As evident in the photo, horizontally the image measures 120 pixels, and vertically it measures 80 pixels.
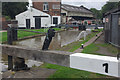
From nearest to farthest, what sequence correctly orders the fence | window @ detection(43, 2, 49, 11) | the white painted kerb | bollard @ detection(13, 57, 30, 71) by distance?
the white painted kerb < bollard @ detection(13, 57, 30, 71) < the fence < window @ detection(43, 2, 49, 11)

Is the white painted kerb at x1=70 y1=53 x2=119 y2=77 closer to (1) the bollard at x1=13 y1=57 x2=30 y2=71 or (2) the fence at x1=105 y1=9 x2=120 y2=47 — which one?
(1) the bollard at x1=13 y1=57 x2=30 y2=71

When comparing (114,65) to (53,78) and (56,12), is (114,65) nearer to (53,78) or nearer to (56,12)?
(53,78)

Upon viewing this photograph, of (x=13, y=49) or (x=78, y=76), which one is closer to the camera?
(x=78, y=76)

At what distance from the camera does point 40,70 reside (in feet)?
18.4

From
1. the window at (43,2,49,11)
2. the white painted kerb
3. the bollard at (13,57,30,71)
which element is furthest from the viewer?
the window at (43,2,49,11)

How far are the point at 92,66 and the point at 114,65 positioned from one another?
1.39 feet

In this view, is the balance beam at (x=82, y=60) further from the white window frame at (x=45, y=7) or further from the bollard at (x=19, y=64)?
the white window frame at (x=45, y=7)

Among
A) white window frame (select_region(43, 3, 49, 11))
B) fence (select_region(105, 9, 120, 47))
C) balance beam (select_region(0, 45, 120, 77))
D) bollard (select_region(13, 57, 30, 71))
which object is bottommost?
bollard (select_region(13, 57, 30, 71))

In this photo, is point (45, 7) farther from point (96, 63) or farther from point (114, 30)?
point (96, 63)

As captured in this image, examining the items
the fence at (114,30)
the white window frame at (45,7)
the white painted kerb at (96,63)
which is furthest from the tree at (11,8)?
the white painted kerb at (96,63)

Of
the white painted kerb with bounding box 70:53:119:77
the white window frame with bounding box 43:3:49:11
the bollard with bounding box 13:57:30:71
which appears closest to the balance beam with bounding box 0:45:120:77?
the white painted kerb with bounding box 70:53:119:77

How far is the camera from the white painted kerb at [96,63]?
296 cm

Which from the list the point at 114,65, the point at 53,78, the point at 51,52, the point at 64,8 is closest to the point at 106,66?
the point at 114,65

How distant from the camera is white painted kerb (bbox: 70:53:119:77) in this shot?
2955 millimetres
